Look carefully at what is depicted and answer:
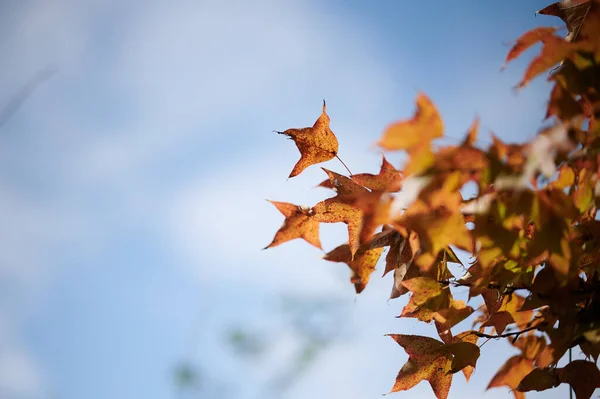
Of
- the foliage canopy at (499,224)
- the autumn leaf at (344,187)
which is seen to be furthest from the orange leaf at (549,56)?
the autumn leaf at (344,187)

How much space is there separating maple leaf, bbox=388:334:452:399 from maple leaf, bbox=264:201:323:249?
227 millimetres

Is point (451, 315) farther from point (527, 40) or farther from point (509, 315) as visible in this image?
point (527, 40)

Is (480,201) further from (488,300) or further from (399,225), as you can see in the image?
(488,300)

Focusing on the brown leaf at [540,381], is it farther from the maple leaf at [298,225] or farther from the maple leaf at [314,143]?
the maple leaf at [314,143]

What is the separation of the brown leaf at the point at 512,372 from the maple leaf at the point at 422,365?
0.09 m

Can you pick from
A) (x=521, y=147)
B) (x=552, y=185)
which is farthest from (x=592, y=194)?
(x=521, y=147)

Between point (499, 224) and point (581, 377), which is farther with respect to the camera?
point (581, 377)

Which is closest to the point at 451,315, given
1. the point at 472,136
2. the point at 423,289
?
the point at 423,289

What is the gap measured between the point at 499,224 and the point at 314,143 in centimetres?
41

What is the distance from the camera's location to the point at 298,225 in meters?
0.80

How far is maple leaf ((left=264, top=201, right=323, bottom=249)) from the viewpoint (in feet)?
2.61

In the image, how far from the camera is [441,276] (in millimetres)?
809

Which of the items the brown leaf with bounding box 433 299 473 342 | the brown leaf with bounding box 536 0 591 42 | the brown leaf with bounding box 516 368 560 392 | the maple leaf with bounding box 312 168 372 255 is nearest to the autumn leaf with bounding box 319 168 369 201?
the maple leaf with bounding box 312 168 372 255

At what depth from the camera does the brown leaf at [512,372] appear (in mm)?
831
